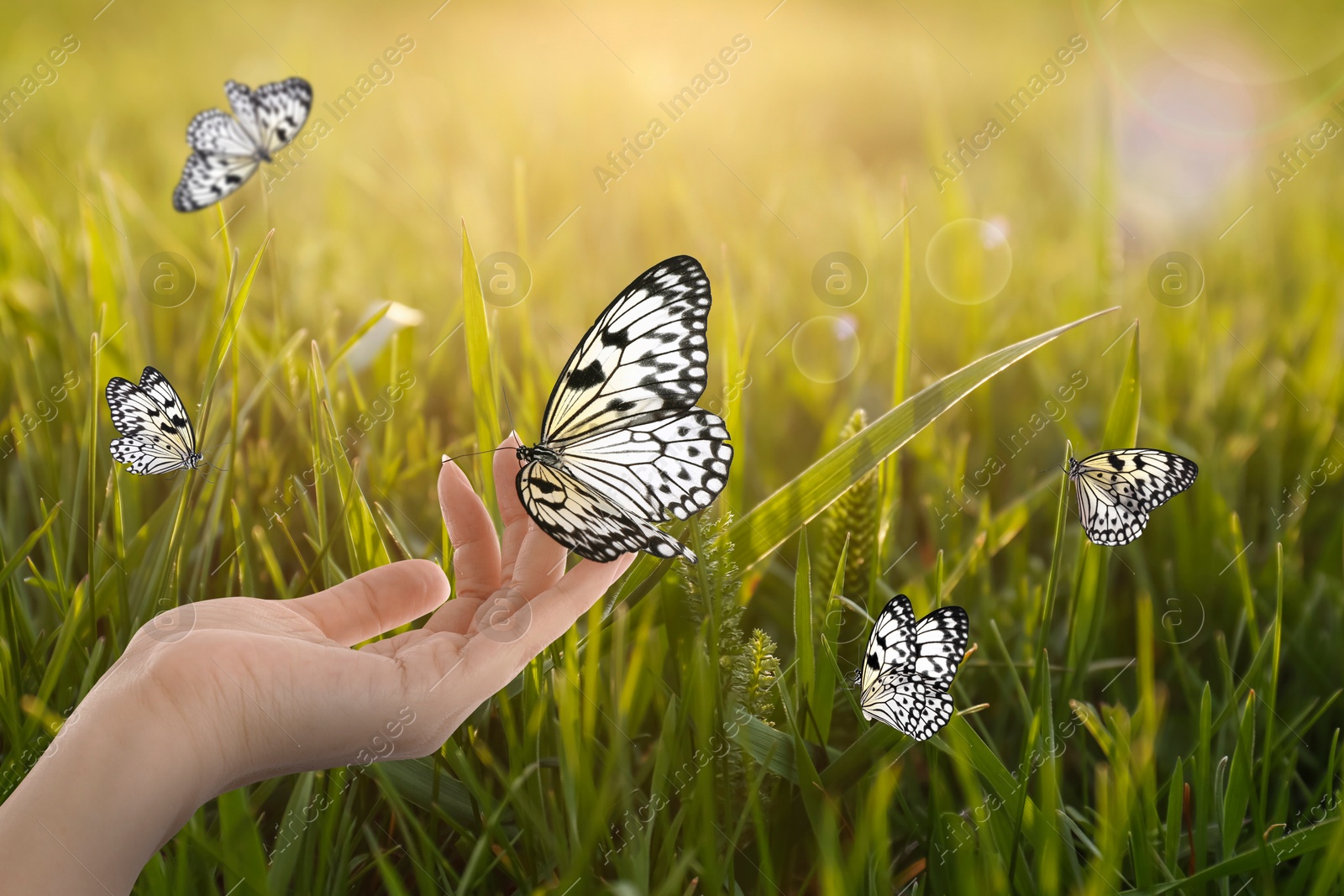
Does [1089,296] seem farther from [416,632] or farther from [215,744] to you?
Answer: [215,744]

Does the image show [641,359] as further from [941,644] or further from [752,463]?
[752,463]

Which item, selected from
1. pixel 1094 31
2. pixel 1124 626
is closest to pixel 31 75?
pixel 1124 626

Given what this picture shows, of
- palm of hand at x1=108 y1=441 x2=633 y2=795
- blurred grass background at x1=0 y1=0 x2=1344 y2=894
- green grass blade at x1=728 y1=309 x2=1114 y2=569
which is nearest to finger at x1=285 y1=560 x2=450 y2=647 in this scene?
palm of hand at x1=108 y1=441 x2=633 y2=795

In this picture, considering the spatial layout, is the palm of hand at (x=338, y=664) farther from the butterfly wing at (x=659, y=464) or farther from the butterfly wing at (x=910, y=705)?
the butterfly wing at (x=910, y=705)

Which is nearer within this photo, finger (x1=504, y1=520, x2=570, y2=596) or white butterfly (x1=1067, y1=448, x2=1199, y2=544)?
finger (x1=504, y1=520, x2=570, y2=596)

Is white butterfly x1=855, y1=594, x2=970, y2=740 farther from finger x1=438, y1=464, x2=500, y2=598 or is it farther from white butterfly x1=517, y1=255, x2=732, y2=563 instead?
finger x1=438, y1=464, x2=500, y2=598

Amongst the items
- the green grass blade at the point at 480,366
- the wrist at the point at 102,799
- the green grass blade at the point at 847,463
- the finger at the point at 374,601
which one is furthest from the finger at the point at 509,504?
the wrist at the point at 102,799

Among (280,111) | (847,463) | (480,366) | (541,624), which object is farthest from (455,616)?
(280,111)
